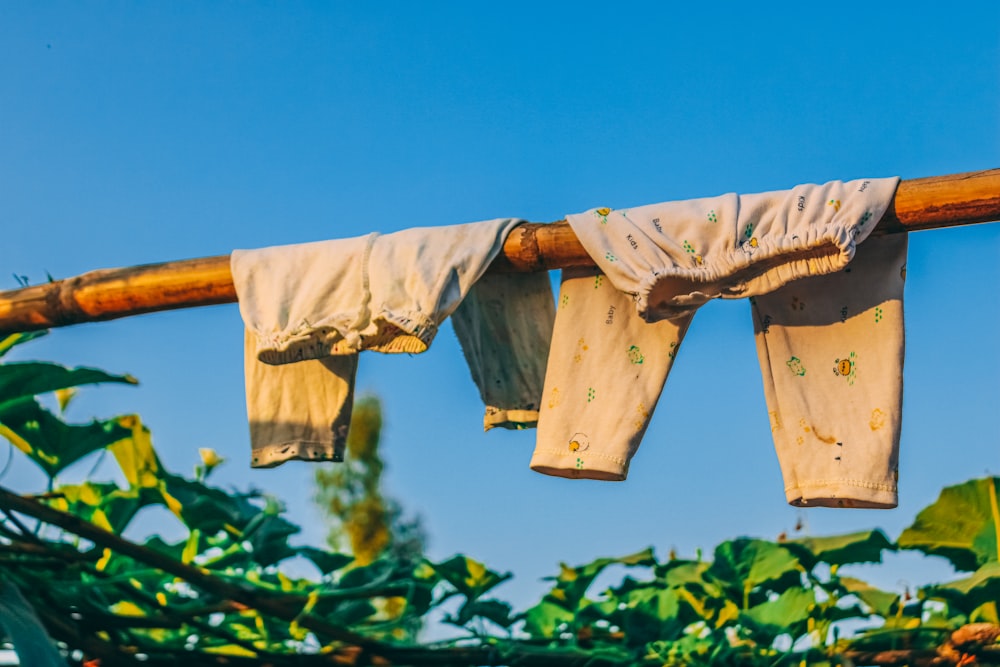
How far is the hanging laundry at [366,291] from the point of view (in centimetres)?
175

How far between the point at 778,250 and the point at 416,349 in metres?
0.51

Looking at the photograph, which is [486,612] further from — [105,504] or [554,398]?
[554,398]

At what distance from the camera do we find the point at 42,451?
7.50 feet

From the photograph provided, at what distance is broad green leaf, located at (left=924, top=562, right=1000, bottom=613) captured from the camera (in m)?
2.34

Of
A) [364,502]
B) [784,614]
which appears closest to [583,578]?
[784,614]

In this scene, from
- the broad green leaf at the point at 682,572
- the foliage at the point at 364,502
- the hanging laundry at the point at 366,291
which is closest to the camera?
the hanging laundry at the point at 366,291

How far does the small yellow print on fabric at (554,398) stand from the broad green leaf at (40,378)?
0.64 m

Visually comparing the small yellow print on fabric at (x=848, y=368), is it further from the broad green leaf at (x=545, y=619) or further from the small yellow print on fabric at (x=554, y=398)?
the broad green leaf at (x=545, y=619)

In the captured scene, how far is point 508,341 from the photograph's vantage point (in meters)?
2.01

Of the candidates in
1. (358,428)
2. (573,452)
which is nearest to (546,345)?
(573,452)

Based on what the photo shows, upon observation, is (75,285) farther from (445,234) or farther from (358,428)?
(358,428)

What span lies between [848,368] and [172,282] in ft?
3.21

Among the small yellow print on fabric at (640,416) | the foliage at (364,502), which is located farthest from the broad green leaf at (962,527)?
the foliage at (364,502)

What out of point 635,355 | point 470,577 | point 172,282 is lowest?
point 470,577
